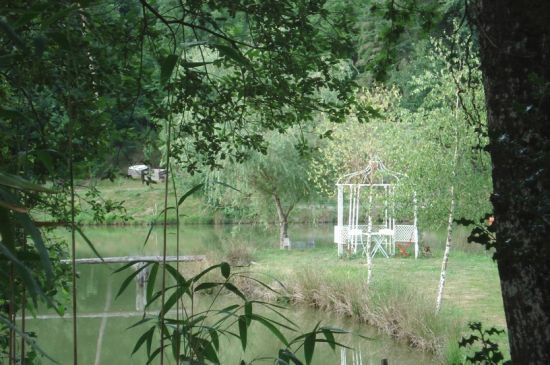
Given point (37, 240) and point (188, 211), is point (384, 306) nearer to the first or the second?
point (37, 240)

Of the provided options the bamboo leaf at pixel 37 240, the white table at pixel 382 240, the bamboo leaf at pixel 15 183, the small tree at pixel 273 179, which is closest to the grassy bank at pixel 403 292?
the white table at pixel 382 240

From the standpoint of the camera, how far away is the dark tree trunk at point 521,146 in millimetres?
1678

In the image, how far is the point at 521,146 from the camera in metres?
1.61

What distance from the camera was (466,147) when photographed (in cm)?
1028

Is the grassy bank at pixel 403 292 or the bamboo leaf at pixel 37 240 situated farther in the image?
the grassy bank at pixel 403 292

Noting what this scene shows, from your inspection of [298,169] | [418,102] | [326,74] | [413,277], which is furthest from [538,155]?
[418,102]

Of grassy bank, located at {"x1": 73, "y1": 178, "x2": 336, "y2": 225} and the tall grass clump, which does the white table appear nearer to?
grassy bank, located at {"x1": 73, "y1": 178, "x2": 336, "y2": 225}

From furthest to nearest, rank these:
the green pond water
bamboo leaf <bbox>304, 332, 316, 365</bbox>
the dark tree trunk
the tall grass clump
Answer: the green pond water, the tall grass clump, bamboo leaf <bbox>304, 332, 316, 365</bbox>, the dark tree trunk

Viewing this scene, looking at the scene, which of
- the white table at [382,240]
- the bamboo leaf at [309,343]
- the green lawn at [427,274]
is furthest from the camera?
the white table at [382,240]

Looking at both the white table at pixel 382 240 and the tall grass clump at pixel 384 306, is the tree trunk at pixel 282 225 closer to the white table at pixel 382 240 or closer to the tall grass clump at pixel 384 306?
the white table at pixel 382 240

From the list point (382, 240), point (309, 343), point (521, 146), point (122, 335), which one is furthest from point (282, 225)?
point (521, 146)

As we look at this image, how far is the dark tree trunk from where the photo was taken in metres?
1.68

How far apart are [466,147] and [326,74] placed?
23.7 feet

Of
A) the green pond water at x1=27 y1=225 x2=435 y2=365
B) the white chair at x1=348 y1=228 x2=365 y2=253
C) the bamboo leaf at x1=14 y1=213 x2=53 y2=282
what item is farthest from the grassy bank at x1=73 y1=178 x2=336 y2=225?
the bamboo leaf at x1=14 y1=213 x2=53 y2=282
